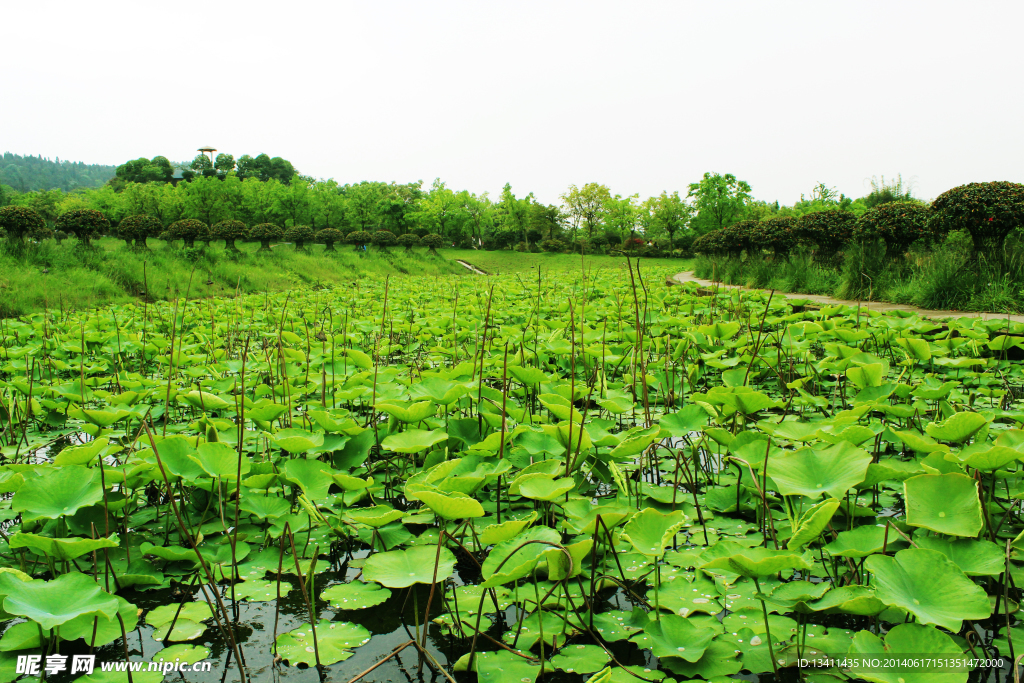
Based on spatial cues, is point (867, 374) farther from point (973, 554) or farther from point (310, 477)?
point (310, 477)

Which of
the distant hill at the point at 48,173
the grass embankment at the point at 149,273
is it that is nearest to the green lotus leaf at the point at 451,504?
the grass embankment at the point at 149,273

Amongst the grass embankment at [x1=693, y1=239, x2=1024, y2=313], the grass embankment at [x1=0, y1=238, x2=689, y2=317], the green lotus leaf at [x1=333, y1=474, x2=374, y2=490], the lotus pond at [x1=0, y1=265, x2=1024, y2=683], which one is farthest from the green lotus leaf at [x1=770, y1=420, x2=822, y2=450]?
the grass embankment at [x1=0, y1=238, x2=689, y2=317]

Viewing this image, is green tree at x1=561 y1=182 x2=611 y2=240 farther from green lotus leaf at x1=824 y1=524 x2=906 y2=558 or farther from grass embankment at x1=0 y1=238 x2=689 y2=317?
green lotus leaf at x1=824 y1=524 x2=906 y2=558

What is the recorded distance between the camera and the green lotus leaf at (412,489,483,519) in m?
1.06

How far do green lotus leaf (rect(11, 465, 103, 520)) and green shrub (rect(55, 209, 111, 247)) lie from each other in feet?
34.3

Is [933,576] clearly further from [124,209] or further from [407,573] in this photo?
[124,209]

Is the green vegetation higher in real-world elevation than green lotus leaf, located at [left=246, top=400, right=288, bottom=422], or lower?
higher

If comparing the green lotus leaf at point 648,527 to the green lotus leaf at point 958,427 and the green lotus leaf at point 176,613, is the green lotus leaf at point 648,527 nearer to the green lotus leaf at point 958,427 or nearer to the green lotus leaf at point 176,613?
the green lotus leaf at point 958,427

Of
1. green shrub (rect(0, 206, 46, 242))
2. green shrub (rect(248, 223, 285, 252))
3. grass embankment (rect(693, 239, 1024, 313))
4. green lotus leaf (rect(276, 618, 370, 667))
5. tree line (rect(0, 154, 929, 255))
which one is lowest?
green lotus leaf (rect(276, 618, 370, 667))

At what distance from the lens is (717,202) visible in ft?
115

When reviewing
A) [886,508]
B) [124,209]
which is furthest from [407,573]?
[124,209]

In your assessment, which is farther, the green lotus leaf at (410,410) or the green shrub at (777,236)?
the green shrub at (777,236)

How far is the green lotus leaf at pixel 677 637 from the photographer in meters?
1.05

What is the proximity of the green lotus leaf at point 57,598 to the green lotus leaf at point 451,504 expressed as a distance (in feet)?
1.95
